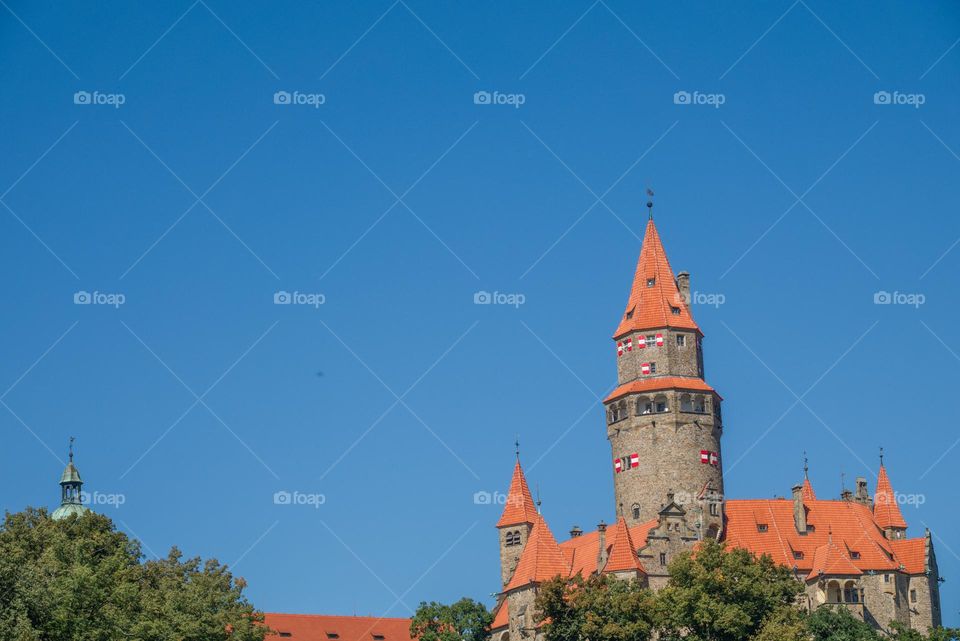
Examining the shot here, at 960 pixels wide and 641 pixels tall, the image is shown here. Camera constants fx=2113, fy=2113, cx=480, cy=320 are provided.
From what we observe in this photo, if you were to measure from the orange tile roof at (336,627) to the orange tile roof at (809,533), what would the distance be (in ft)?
93.4

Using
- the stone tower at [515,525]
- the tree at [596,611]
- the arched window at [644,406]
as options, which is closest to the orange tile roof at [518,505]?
the stone tower at [515,525]

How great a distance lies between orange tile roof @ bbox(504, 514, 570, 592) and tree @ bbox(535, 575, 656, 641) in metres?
16.5

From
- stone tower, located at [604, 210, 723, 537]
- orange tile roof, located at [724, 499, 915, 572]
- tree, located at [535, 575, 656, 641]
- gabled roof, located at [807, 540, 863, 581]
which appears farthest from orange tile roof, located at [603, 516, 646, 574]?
gabled roof, located at [807, 540, 863, 581]

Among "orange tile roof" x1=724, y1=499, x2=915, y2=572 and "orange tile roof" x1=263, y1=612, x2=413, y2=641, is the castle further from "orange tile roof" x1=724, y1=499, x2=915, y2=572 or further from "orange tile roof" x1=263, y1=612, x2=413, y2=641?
"orange tile roof" x1=263, y1=612, x2=413, y2=641

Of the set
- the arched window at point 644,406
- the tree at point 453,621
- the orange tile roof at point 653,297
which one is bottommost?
the tree at point 453,621

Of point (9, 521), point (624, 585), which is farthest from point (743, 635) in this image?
point (9, 521)

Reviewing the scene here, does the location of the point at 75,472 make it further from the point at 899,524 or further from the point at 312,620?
the point at 899,524

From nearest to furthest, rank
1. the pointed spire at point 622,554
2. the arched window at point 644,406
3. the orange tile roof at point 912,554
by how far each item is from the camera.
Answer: the pointed spire at point 622,554 → the orange tile roof at point 912,554 → the arched window at point 644,406

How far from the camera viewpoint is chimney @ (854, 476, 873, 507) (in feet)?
454

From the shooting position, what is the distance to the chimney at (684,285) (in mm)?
135875

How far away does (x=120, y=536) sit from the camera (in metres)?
103

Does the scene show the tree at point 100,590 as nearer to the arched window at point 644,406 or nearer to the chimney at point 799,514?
the arched window at point 644,406

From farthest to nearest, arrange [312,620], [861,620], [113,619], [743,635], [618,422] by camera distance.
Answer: [312,620] < [618,422] < [861,620] < [743,635] < [113,619]

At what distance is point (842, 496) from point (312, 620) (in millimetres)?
38354
